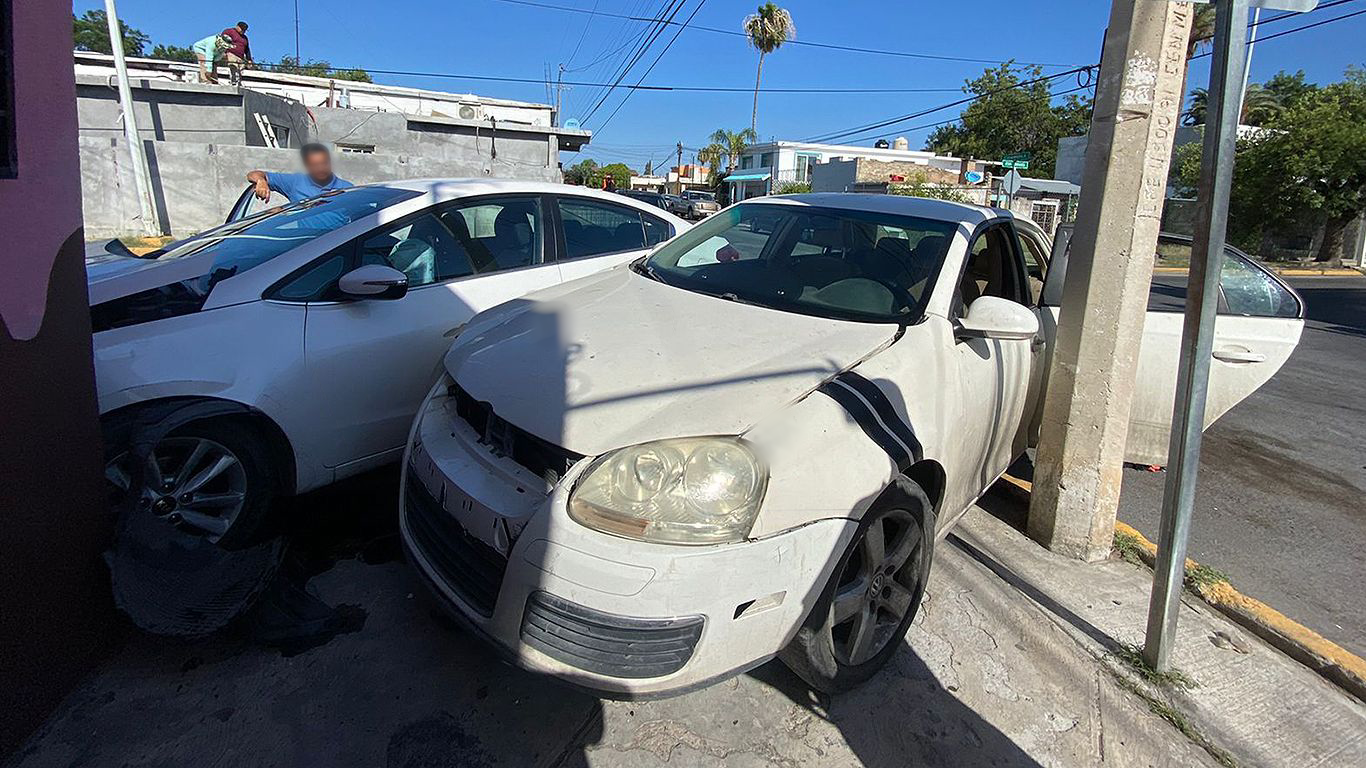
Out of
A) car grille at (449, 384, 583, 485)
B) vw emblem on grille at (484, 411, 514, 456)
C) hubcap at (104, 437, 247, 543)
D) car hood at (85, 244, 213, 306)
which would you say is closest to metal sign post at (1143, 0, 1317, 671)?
car grille at (449, 384, 583, 485)

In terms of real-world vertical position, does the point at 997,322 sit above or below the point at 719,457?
above

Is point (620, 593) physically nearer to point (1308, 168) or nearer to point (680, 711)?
point (680, 711)

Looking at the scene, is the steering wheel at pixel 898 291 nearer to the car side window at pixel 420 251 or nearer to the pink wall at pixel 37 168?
the car side window at pixel 420 251

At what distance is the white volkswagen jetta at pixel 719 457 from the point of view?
1.86 metres

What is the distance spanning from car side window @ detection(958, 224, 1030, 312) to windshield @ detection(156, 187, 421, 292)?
285 centimetres

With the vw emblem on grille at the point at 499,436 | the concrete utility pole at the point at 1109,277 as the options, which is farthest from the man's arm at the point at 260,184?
the concrete utility pole at the point at 1109,277

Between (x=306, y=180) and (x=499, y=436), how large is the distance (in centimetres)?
432

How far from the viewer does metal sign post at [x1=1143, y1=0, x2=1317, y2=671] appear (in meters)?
2.23

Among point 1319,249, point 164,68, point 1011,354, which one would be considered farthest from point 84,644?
point 1319,249

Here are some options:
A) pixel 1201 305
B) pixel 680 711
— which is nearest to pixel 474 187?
pixel 680 711

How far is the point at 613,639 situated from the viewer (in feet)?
6.04

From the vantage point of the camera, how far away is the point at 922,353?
2.54 metres

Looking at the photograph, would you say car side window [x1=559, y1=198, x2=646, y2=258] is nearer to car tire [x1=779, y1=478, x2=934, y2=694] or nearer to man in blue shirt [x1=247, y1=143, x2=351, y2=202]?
man in blue shirt [x1=247, y1=143, x2=351, y2=202]

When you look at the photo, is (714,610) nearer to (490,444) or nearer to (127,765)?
(490,444)
